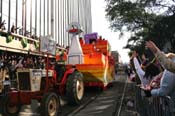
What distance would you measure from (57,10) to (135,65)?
38.5 meters

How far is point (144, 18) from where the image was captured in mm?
48719

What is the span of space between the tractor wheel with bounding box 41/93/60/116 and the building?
16149 millimetres

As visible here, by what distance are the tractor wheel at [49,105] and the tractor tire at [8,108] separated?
1.10 m

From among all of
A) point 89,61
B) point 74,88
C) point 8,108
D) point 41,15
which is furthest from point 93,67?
point 41,15

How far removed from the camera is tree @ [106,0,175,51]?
134 feet

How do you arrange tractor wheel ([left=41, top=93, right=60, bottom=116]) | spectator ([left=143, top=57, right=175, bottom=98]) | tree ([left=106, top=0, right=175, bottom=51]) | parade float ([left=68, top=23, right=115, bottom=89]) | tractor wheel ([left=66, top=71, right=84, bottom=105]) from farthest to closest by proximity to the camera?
tree ([left=106, top=0, right=175, bottom=51])
parade float ([left=68, top=23, right=115, bottom=89])
tractor wheel ([left=66, top=71, right=84, bottom=105])
tractor wheel ([left=41, top=93, right=60, bottom=116])
spectator ([left=143, top=57, right=175, bottom=98])

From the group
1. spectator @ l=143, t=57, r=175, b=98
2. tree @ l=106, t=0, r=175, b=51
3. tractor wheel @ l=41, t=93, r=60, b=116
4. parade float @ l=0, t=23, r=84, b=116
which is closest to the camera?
spectator @ l=143, t=57, r=175, b=98

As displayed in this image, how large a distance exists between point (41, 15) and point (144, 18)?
48.8 ft

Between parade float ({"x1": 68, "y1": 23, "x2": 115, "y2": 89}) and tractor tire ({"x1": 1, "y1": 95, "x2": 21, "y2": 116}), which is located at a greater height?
parade float ({"x1": 68, "y1": 23, "x2": 115, "y2": 89})

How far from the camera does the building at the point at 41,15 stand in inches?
1172

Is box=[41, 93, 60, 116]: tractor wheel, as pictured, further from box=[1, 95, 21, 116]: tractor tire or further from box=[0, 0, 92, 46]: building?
box=[0, 0, 92, 46]: building

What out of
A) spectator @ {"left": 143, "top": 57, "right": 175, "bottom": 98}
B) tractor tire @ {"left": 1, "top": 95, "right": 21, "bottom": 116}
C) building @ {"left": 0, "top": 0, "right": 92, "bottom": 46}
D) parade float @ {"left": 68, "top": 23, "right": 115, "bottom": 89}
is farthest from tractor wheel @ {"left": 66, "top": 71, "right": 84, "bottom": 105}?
building @ {"left": 0, "top": 0, "right": 92, "bottom": 46}

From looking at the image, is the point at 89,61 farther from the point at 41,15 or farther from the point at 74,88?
the point at 41,15

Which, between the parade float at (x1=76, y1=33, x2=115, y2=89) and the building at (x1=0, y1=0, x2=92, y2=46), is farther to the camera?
the building at (x1=0, y1=0, x2=92, y2=46)
